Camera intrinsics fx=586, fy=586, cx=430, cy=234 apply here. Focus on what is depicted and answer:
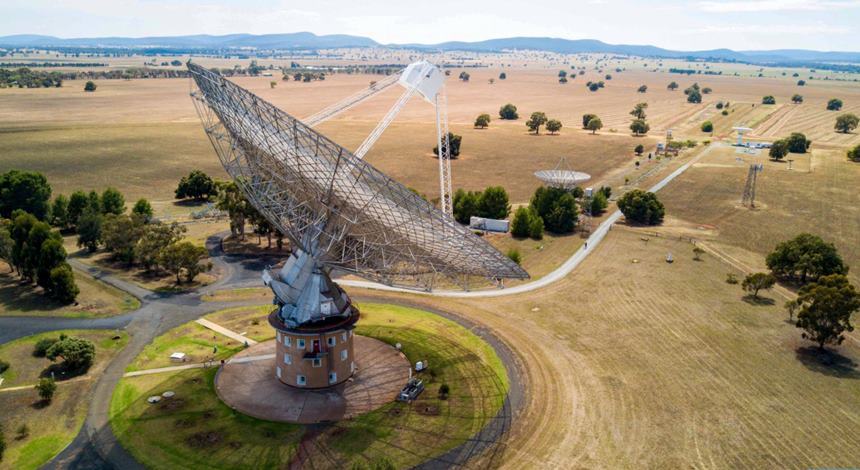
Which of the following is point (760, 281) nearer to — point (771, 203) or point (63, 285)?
point (771, 203)

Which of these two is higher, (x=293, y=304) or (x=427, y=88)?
(x=427, y=88)

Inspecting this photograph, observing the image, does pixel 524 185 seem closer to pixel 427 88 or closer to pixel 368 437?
pixel 427 88

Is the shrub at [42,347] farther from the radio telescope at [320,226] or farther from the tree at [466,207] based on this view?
the tree at [466,207]

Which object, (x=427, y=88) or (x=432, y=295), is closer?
(x=427, y=88)

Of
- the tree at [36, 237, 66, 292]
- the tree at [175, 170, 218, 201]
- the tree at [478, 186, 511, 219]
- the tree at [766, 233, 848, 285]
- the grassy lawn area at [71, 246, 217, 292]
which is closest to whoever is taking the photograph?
the tree at [36, 237, 66, 292]

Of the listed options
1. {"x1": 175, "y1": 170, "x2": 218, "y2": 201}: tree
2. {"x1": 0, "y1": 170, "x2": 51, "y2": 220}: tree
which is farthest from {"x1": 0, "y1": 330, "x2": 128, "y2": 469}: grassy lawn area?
{"x1": 175, "y1": 170, "x2": 218, "y2": 201}: tree

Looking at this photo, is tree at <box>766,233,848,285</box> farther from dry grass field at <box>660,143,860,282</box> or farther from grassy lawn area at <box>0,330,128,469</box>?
grassy lawn area at <box>0,330,128,469</box>

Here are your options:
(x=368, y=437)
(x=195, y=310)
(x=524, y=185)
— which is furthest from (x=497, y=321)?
(x=524, y=185)
